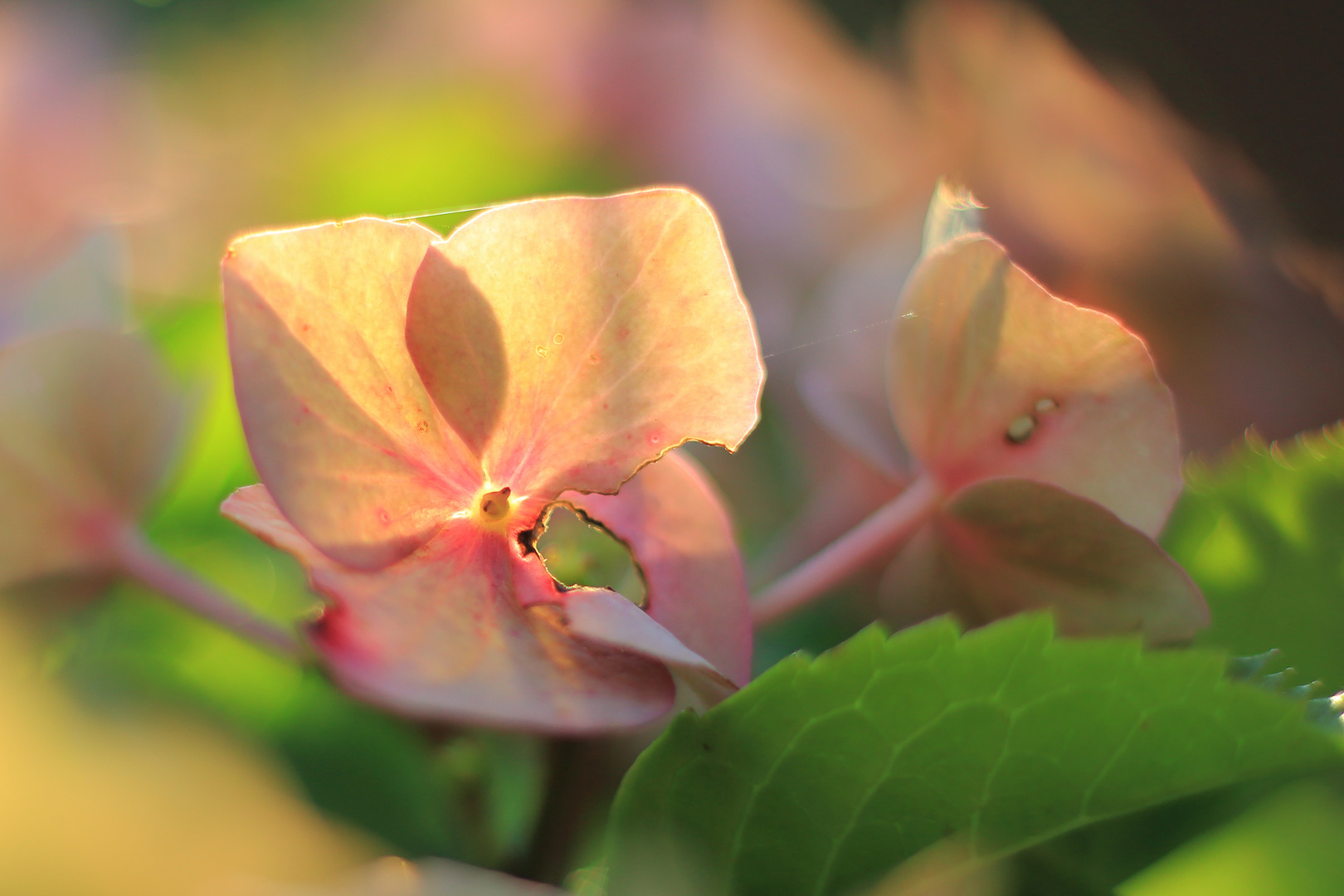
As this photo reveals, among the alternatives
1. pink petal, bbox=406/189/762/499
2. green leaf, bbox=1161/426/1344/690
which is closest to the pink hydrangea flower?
pink petal, bbox=406/189/762/499

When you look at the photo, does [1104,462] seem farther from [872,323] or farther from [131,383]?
[131,383]

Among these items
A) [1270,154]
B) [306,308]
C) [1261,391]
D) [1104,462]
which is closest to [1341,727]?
[1104,462]

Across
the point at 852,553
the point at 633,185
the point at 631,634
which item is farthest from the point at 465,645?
the point at 633,185

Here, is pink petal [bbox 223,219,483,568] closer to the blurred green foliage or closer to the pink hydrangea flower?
the pink hydrangea flower

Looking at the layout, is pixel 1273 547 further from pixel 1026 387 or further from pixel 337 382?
pixel 337 382

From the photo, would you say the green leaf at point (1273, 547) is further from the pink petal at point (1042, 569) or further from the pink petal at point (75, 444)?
the pink petal at point (75, 444)

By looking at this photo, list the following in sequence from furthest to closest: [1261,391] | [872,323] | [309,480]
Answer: [1261,391], [872,323], [309,480]

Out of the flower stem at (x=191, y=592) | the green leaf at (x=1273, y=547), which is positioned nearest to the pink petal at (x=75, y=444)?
the flower stem at (x=191, y=592)
